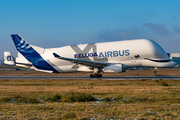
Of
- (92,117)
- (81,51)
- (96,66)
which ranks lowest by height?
(92,117)

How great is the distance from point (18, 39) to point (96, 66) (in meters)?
18.2

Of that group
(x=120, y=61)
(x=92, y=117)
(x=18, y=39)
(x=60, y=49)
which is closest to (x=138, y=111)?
(x=92, y=117)

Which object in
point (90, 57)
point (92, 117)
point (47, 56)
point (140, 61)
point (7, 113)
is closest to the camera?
point (92, 117)

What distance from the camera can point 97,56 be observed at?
3809 cm

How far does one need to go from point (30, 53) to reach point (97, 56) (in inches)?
579

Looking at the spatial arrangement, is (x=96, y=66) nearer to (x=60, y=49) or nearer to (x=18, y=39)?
(x=60, y=49)

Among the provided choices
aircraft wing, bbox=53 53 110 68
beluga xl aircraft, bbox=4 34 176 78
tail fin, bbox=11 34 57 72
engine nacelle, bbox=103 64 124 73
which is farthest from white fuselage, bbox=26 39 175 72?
tail fin, bbox=11 34 57 72

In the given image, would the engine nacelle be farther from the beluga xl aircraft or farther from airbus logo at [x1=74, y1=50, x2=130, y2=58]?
airbus logo at [x1=74, y1=50, x2=130, y2=58]

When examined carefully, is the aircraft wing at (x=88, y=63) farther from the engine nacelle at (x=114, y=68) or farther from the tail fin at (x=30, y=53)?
the tail fin at (x=30, y=53)

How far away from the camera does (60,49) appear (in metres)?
42.3

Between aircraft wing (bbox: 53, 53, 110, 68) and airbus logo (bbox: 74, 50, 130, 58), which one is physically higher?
airbus logo (bbox: 74, 50, 130, 58)

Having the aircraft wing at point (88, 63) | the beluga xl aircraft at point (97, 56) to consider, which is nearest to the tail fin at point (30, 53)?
the beluga xl aircraft at point (97, 56)

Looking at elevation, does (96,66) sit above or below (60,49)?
below

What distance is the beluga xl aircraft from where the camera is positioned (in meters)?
35.9
